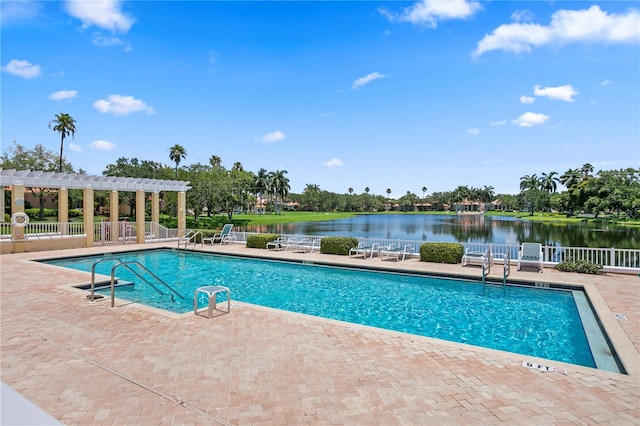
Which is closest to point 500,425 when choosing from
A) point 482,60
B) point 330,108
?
point 482,60

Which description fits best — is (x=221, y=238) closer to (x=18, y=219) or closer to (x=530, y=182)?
(x=18, y=219)

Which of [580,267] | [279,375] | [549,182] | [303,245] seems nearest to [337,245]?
[303,245]

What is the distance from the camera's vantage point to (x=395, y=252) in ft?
46.5

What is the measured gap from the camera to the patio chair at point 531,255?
39.0 feet

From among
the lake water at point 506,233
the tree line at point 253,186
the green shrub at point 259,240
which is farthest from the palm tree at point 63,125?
the green shrub at point 259,240

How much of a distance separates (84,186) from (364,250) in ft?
45.5

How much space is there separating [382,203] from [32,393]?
12627 centimetres

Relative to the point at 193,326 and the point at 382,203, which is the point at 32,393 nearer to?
the point at 193,326

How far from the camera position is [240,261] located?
15672 millimetres

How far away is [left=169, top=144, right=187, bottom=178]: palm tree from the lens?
60938 mm

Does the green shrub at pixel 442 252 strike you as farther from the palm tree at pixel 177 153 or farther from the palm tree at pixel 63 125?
the palm tree at pixel 177 153

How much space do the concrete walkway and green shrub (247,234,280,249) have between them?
34.9ft

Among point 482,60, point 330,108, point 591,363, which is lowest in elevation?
point 591,363

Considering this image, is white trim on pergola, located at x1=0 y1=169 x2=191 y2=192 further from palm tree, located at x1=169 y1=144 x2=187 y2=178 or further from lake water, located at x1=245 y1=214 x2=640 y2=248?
palm tree, located at x1=169 y1=144 x2=187 y2=178
